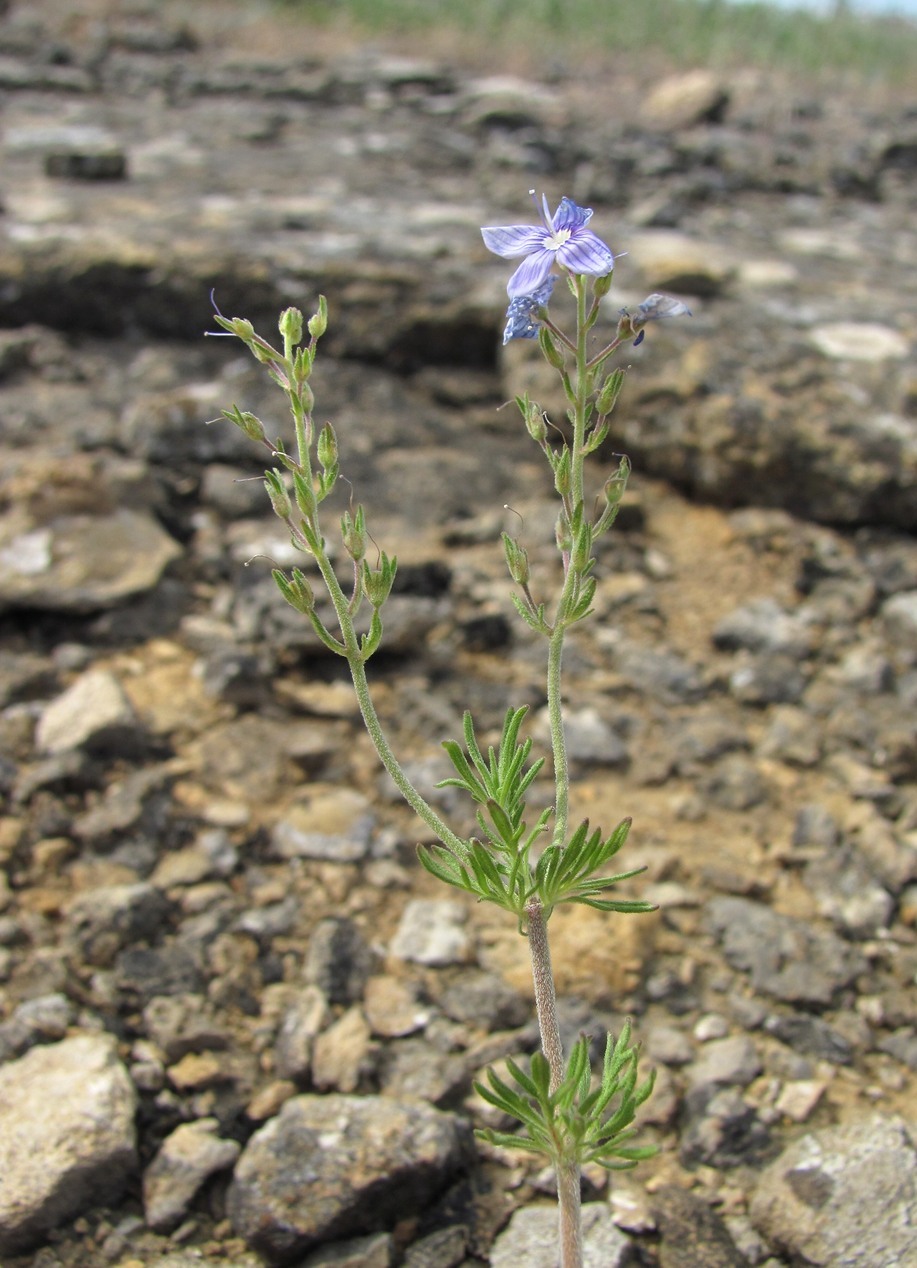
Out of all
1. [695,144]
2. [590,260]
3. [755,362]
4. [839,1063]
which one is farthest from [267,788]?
[695,144]

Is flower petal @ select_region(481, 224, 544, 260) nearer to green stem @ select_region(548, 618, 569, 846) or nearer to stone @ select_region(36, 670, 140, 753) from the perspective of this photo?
green stem @ select_region(548, 618, 569, 846)

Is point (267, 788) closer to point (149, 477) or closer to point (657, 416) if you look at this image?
point (149, 477)

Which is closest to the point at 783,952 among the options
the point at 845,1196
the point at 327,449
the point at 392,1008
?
the point at 845,1196

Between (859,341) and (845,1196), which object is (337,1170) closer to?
(845,1196)

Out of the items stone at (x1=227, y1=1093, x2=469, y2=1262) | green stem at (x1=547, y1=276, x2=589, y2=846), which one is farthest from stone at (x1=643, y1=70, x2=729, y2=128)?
stone at (x1=227, y1=1093, x2=469, y2=1262)

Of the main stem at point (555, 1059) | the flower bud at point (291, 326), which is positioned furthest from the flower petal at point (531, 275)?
the main stem at point (555, 1059)
